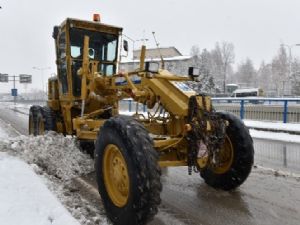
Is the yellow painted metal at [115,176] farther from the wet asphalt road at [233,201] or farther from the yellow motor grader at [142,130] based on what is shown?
the wet asphalt road at [233,201]

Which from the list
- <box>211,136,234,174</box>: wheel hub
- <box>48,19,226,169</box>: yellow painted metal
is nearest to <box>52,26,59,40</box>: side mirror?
<box>48,19,226,169</box>: yellow painted metal

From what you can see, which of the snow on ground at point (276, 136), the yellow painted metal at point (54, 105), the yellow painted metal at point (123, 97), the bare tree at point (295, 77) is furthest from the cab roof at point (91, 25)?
the bare tree at point (295, 77)

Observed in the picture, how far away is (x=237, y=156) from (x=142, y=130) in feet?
6.28

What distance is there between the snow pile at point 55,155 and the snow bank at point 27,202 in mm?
931

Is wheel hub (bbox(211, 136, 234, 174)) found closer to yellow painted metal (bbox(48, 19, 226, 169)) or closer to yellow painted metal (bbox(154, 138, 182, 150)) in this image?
yellow painted metal (bbox(48, 19, 226, 169))

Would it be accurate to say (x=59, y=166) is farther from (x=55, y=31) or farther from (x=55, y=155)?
(x=55, y=31)

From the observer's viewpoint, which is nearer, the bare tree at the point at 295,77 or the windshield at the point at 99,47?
the windshield at the point at 99,47

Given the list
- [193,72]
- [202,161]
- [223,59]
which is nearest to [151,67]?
[193,72]

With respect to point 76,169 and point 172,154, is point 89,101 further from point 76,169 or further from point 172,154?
point 172,154

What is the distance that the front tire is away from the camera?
448 cm

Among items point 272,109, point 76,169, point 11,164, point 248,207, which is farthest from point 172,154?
point 272,109

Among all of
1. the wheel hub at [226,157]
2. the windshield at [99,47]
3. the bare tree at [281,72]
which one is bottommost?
the wheel hub at [226,157]

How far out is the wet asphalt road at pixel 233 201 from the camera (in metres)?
5.21

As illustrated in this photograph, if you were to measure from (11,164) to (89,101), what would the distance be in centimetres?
208
